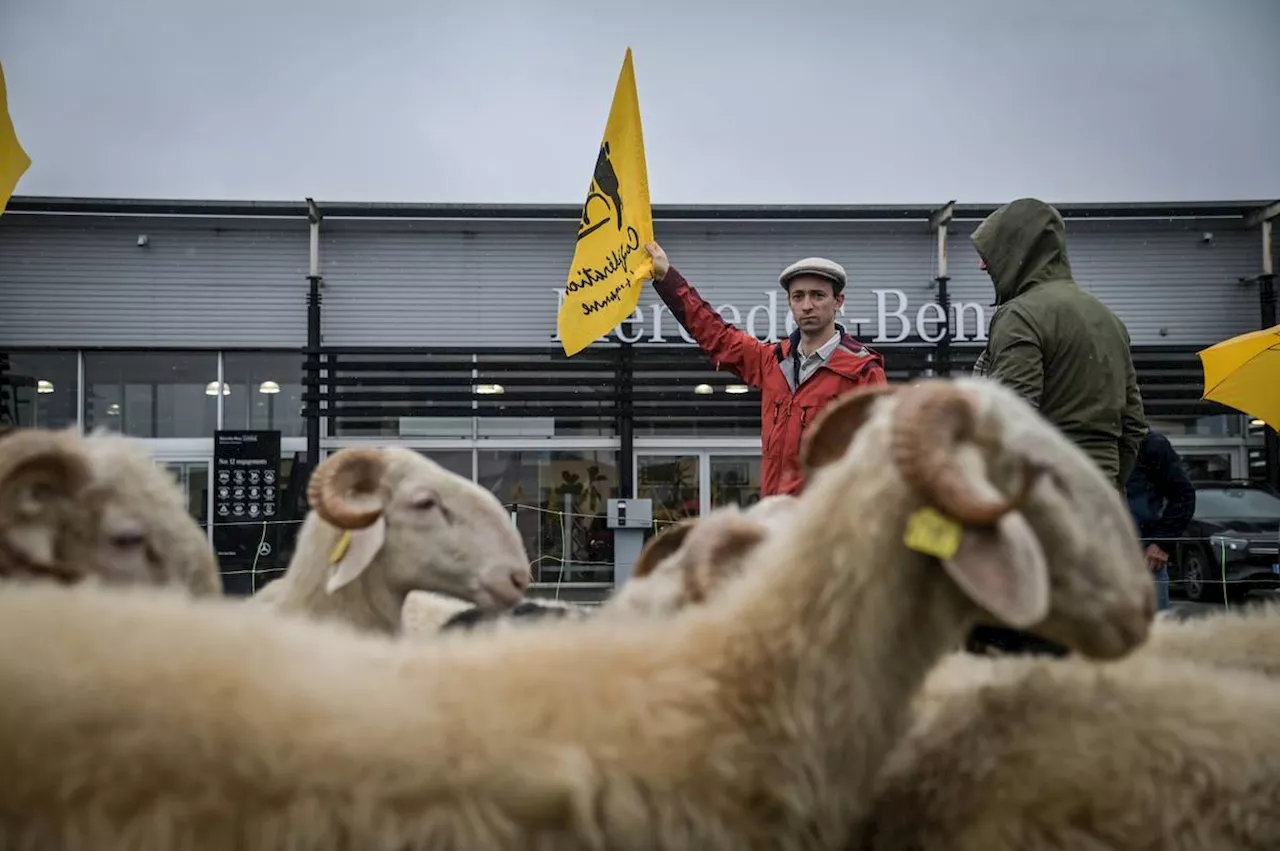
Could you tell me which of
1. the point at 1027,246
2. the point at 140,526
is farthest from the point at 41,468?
the point at 1027,246

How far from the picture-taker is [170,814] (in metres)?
1.31

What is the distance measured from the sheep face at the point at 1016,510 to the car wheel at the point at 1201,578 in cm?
797

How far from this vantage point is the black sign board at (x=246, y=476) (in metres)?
12.0

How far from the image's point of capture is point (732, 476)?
1393cm

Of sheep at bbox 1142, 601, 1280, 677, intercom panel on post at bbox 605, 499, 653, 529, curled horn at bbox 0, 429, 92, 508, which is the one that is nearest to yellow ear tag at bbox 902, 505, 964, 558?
sheep at bbox 1142, 601, 1280, 677

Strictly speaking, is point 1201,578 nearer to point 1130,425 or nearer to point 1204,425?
point 1204,425

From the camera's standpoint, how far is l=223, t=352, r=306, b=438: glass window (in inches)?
527

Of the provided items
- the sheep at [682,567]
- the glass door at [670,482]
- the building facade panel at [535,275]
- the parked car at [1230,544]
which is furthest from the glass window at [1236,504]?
the sheep at [682,567]

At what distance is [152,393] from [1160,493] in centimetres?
1310

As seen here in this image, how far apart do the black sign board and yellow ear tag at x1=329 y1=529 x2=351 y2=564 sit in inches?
375

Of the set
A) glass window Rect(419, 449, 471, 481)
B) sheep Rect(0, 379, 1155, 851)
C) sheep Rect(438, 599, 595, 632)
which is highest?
glass window Rect(419, 449, 471, 481)

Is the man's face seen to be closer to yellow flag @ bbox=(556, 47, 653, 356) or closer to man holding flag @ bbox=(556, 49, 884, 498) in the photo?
man holding flag @ bbox=(556, 49, 884, 498)

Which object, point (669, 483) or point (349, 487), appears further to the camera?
point (669, 483)

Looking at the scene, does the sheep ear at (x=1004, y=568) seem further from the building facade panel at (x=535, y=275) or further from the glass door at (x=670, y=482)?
the glass door at (x=670, y=482)
